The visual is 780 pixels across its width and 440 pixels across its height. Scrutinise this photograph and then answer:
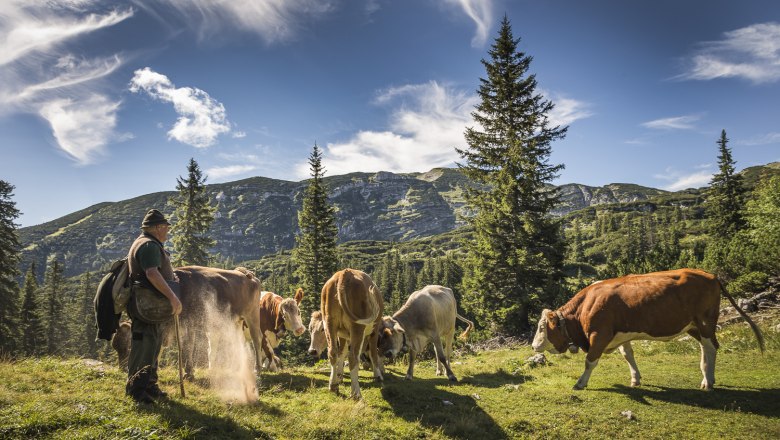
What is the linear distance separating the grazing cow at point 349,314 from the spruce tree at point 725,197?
57.6 meters

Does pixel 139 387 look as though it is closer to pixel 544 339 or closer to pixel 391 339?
pixel 391 339

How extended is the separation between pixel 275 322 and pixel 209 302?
5395mm

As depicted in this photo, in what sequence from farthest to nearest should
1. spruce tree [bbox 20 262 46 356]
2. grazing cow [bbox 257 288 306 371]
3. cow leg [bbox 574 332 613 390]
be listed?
spruce tree [bbox 20 262 46 356] < grazing cow [bbox 257 288 306 371] < cow leg [bbox 574 332 613 390]

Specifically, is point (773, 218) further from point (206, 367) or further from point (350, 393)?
point (206, 367)

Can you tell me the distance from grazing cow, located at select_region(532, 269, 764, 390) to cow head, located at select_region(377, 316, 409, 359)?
4.76 metres

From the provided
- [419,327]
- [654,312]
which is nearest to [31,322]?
[419,327]

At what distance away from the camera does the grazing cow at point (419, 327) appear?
11336 mm

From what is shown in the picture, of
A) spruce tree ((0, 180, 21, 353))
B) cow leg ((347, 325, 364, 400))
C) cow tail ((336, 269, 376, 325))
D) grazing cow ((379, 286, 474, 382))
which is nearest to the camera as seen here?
cow leg ((347, 325, 364, 400))

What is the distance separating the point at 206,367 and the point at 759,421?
1231 centimetres

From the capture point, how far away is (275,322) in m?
14.8

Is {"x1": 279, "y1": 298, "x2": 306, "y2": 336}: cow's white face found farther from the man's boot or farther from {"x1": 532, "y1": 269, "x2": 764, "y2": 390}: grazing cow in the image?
{"x1": 532, "y1": 269, "x2": 764, "y2": 390}: grazing cow

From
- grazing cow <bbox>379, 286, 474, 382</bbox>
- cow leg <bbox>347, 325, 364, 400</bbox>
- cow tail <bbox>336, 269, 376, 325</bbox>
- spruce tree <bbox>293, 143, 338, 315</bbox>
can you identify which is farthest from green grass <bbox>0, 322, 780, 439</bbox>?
spruce tree <bbox>293, 143, 338, 315</bbox>

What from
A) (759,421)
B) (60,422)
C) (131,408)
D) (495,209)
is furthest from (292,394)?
(495,209)

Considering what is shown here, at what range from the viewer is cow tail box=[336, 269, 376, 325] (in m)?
8.76
